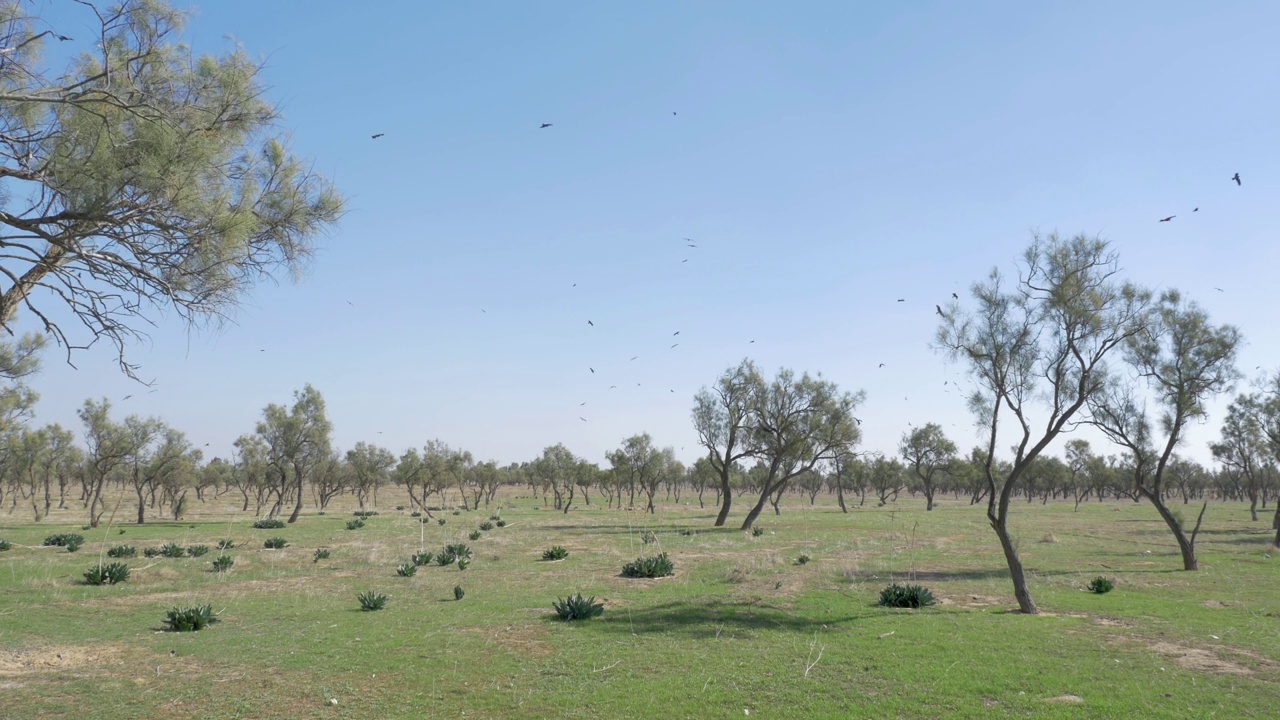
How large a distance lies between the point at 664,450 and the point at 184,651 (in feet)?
203

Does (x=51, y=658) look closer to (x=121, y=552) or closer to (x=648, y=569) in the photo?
(x=648, y=569)

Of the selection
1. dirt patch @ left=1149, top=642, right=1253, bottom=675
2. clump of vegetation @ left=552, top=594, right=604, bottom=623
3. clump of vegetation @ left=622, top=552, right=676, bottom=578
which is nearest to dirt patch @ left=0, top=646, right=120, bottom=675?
clump of vegetation @ left=552, top=594, right=604, bottom=623

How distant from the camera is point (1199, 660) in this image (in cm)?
1230

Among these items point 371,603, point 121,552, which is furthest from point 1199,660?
point 121,552

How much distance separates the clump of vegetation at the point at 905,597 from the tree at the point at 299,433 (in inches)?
1868

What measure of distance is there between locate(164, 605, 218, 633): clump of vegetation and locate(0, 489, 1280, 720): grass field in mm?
314

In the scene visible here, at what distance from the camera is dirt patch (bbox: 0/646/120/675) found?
1123 centimetres

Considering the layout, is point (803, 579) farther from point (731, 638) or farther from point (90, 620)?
point (90, 620)

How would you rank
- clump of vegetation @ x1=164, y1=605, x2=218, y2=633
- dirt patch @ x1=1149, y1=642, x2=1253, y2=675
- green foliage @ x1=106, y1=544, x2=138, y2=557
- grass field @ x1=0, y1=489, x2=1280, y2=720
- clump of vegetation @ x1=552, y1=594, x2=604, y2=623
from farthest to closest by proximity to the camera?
green foliage @ x1=106, y1=544, x2=138, y2=557 < clump of vegetation @ x1=552, y1=594, x2=604, y2=623 < clump of vegetation @ x1=164, y1=605, x2=218, y2=633 < dirt patch @ x1=1149, y1=642, x2=1253, y2=675 < grass field @ x1=0, y1=489, x2=1280, y2=720

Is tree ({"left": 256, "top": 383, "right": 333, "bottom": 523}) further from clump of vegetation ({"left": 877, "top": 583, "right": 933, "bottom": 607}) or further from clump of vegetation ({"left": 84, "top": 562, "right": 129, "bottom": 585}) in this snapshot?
clump of vegetation ({"left": 877, "top": 583, "right": 933, "bottom": 607})

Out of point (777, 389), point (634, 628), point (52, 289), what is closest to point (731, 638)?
point (634, 628)

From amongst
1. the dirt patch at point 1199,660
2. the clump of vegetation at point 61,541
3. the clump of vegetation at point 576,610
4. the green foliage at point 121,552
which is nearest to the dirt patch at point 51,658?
the clump of vegetation at point 576,610

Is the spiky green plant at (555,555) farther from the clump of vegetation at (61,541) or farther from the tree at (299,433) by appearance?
the tree at (299,433)

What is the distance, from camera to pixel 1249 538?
3875cm
